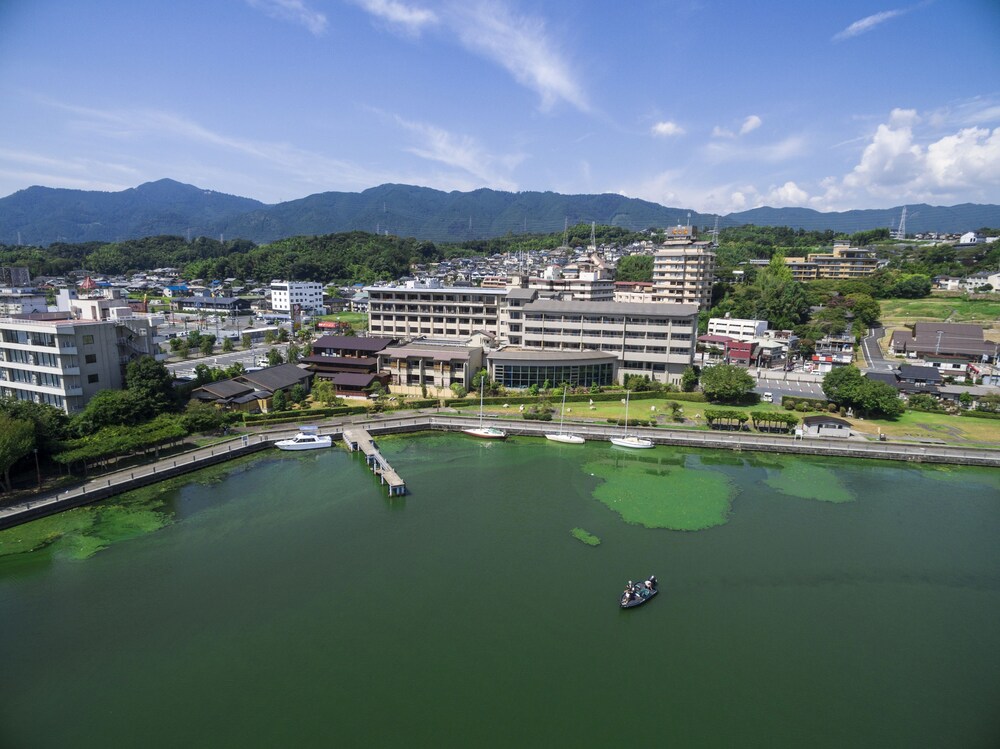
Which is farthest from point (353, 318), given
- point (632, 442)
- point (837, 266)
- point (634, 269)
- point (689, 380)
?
point (837, 266)

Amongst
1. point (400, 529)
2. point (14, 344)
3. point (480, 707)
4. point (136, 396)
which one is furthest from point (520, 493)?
point (14, 344)

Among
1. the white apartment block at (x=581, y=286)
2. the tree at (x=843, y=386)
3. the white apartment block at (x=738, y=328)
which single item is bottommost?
the tree at (x=843, y=386)

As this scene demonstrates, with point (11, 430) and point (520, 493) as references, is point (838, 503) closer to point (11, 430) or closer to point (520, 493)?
point (520, 493)

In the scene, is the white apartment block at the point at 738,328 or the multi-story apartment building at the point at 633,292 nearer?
the white apartment block at the point at 738,328

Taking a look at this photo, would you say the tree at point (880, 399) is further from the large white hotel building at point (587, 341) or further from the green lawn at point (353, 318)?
the green lawn at point (353, 318)

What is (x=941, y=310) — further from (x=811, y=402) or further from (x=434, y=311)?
(x=434, y=311)

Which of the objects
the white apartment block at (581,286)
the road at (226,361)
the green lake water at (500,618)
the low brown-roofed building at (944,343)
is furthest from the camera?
the white apartment block at (581,286)

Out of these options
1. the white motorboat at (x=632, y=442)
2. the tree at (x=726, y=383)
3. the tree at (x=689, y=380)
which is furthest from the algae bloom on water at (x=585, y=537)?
the tree at (x=689, y=380)
